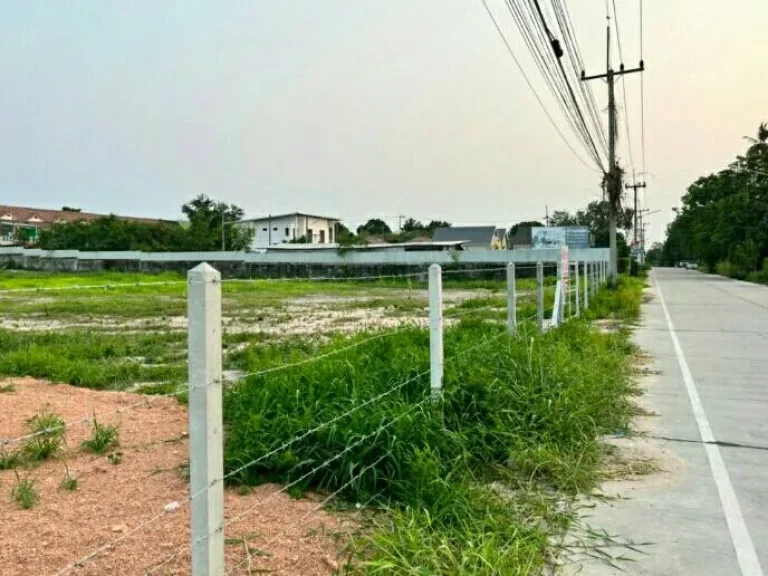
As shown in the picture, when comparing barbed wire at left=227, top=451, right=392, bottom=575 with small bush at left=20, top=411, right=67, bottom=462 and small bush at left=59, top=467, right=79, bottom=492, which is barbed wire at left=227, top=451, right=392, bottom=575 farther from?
small bush at left=20, top=411, right=67, bottom=462

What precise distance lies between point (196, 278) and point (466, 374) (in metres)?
3.38

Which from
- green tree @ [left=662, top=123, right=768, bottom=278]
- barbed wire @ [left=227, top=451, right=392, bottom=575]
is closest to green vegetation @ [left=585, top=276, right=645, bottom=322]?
barbed wire @ [left=227, top=451, right=392, bottom=575]

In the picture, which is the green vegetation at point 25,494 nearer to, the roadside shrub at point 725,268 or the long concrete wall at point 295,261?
the long concrete wall at point 295,261

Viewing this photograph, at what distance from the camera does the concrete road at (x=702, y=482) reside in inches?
121

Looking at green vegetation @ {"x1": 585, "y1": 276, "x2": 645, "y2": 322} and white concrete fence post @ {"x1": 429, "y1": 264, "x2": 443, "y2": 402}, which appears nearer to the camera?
white concrete fence post @ {"x1": 429, "y1": 264, "x2": 443, "y2": 402}

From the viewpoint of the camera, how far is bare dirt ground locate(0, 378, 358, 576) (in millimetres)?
2695

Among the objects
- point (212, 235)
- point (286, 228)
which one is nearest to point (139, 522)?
point (212, 235)

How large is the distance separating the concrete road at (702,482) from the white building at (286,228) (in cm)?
7267

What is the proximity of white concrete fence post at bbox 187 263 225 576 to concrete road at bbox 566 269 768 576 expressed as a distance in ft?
5.85

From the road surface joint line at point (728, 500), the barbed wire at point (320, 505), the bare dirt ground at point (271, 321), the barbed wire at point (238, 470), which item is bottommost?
the road surface joint line at point (728, 500)

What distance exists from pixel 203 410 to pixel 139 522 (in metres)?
1.44

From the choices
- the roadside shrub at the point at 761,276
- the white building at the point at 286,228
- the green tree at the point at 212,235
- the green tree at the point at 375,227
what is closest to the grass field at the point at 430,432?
the roadside shrub at the point at 761,276

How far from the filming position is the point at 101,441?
13.9ft

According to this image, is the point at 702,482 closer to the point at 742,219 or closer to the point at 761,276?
the point at 761,276
